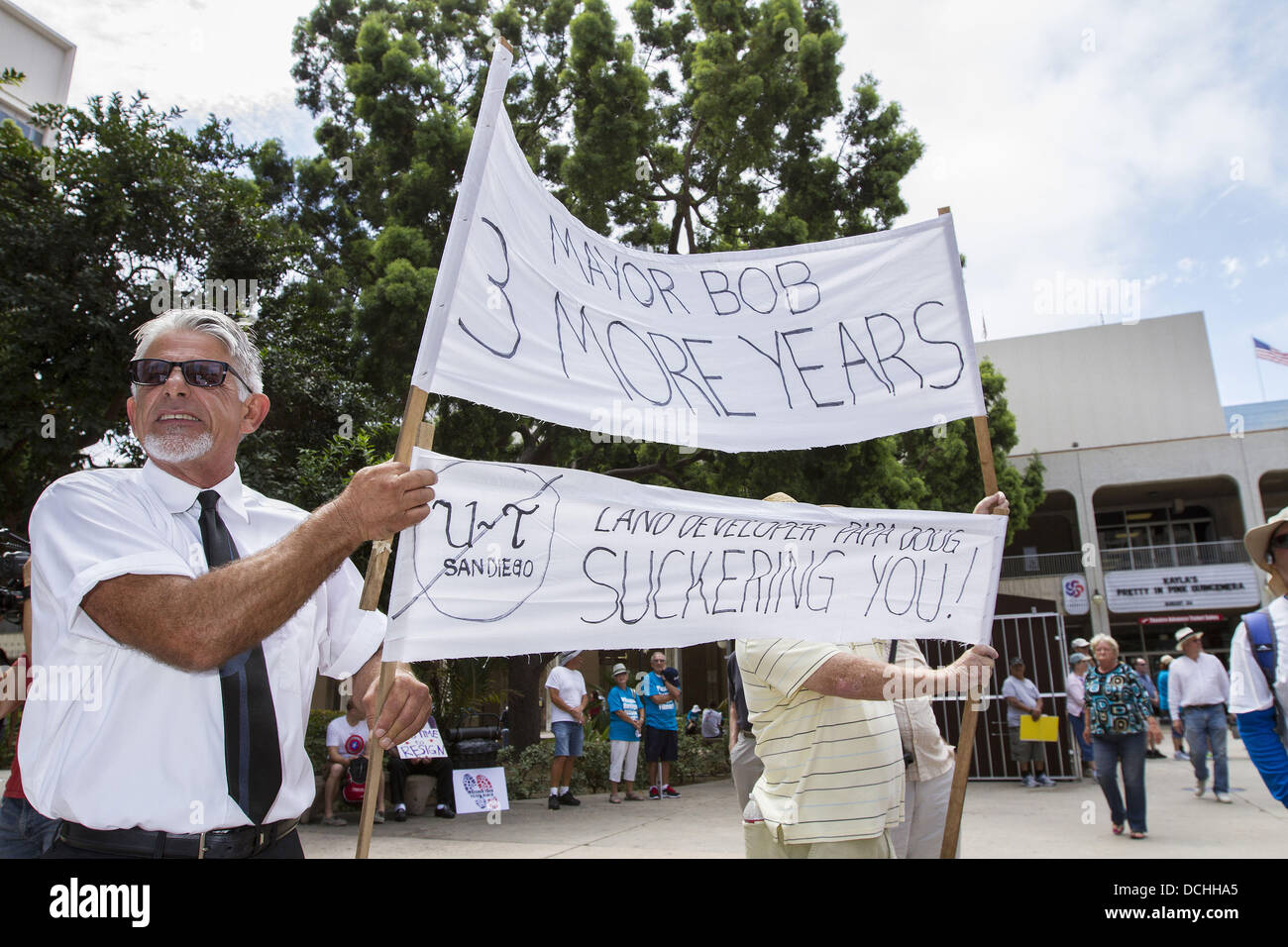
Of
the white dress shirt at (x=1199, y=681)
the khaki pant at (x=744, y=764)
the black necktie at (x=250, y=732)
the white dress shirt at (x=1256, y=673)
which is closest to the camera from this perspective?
the black necktie at (x=250, y=732)

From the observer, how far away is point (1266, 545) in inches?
139

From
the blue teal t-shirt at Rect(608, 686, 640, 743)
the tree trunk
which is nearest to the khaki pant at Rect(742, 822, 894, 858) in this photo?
the blue teal t-shirt at Rect(608, 686, 640, 743)

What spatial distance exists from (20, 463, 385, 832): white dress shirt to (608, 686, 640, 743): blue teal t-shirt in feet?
30.7

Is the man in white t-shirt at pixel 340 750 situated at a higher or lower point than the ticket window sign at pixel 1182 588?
lower

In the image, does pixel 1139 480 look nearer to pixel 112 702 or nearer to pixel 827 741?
pixel 827 741

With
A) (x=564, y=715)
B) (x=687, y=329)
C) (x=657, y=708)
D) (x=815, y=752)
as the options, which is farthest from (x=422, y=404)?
(x=657, y=708)

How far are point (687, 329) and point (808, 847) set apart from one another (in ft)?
5.96

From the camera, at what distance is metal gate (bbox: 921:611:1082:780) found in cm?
1236

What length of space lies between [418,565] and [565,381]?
2.50ft

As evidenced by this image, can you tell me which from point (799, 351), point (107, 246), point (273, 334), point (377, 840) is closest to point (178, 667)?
point (799, 351)

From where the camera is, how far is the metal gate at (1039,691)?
12359 millimetres

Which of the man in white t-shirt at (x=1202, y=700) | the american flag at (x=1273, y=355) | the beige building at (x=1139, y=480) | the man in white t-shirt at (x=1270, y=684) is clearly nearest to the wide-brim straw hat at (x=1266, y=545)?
the man in white t-shirt at (x=1270, y=684)

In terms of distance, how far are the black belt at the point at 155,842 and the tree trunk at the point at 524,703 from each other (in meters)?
12.7

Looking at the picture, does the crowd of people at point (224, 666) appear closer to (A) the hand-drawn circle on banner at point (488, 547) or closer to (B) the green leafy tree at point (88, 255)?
(A) the hand-drawn circle on banner at point (488, 547)
